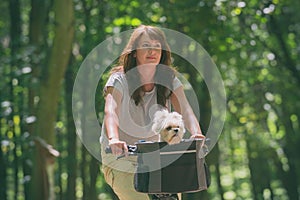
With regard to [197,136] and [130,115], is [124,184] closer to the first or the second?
[130,115]

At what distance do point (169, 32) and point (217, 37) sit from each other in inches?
165

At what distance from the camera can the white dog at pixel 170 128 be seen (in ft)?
11.0

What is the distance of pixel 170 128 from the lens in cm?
335

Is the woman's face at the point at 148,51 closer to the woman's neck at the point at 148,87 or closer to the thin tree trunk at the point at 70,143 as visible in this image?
the woman's neck at the point at 148,87

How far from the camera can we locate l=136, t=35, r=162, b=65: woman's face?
3.76 metres

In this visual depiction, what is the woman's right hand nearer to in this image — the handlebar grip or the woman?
the handlebar grip

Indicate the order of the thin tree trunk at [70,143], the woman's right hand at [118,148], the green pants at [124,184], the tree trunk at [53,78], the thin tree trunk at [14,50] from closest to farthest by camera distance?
the woman's right hand at [118,148] < the green pants at [124,184] < the tree trunk at [53,78] < the thin tree trunk at [14,50] < the thin tree trunk at [70,143]

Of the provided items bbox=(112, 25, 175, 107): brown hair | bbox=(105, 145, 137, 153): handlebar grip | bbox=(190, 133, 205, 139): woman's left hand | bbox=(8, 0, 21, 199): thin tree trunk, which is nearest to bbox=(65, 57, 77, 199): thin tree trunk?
bbox=(8, 0, 21, 199): thin tree trunk

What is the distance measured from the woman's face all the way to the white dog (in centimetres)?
47

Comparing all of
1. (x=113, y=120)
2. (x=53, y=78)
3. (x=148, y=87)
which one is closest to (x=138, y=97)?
(x=148, y=87)

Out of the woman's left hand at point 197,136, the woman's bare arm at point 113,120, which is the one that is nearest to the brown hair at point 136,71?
the woman's bare arm at point 113,120

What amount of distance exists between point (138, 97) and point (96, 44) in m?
5.97

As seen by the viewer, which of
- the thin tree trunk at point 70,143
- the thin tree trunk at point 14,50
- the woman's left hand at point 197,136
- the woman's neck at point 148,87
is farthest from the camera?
the thin tree trunk at point 70,143

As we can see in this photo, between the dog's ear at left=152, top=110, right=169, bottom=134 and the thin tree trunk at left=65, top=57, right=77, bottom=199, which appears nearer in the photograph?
the dog's ear at left=152, top=110, right=169, bottom=134
